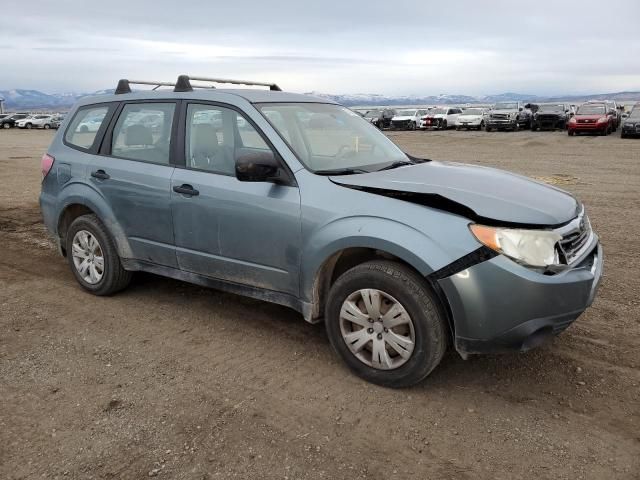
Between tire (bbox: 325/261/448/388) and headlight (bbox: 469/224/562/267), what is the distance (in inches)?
17.4

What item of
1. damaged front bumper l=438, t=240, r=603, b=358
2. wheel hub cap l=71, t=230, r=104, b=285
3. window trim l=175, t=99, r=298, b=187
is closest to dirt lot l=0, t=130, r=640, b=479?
wheel hub cap l=71, t=230, r=104, b=285

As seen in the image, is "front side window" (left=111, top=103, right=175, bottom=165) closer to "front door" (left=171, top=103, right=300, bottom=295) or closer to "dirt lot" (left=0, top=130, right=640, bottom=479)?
"front door" (left=171, top=103, right=300, bottom=295)

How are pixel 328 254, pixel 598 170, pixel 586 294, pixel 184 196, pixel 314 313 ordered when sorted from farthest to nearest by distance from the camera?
pixel 598 170 → pixel 184 196 → pixel 314 313 → pixel 328 254 → pixel 586 294

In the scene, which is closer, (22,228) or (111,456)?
(111,456)

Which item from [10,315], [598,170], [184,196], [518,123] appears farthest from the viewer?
[518,123]

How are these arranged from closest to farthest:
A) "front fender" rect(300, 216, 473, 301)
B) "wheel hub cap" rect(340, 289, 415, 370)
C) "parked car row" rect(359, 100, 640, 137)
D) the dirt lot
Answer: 1. the dirt lot
2. "front fender" rect(300, 216, 473, 301)
3. "wheel hub cap" rect(340, 289, 415, 370)
4. "parked car row" rect(359, 100, 640, 137)

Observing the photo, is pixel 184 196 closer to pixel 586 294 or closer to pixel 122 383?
pixel 122 383

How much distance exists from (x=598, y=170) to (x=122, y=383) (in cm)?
1354

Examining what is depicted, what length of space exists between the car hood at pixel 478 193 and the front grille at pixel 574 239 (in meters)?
0.06

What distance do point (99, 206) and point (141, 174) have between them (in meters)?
0.58

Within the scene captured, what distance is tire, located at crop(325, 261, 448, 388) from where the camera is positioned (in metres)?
3.20

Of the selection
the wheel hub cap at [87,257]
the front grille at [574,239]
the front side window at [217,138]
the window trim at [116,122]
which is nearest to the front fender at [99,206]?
the wheel hub cap at [87,257]

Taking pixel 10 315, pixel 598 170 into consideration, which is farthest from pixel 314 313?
pixel 598 170

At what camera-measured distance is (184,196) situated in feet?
13.7
